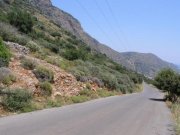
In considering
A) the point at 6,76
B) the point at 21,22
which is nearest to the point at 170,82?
the point at 21,22

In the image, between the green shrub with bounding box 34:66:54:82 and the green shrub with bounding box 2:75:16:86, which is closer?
the green shrub with bounding box 2:75:16:86

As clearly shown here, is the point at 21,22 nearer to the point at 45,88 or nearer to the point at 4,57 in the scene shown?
the point at 4,57

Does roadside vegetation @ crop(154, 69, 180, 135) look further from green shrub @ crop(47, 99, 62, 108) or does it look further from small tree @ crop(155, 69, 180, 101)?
green shrub @ crop(47, 99, 62, 108)

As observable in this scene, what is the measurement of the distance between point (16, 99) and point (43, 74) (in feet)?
28.1

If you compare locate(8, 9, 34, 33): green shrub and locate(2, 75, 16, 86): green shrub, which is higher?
locate(8, 9, 34, 33): green shrub

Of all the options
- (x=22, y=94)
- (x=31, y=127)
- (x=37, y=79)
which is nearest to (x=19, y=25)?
(x=37, y=79)

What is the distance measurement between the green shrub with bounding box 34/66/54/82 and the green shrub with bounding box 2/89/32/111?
614cm

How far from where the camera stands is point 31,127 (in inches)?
571

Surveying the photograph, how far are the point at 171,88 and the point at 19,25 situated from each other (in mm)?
20279

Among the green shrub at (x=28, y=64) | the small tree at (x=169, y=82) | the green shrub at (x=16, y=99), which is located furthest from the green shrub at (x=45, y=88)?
the small tree at (x=169, y=82)

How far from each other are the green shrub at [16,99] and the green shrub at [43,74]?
6137 mm

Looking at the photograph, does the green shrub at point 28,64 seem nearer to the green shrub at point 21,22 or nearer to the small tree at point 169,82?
the green shrub at point 21,22

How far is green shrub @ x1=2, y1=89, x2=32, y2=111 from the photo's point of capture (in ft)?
64.0

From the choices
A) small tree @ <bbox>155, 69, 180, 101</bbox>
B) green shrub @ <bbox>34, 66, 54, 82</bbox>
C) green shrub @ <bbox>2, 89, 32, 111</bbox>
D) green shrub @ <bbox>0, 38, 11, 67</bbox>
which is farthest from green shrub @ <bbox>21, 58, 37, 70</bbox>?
small tree @ <bbox>155, 69, 180, 101</bbox>
